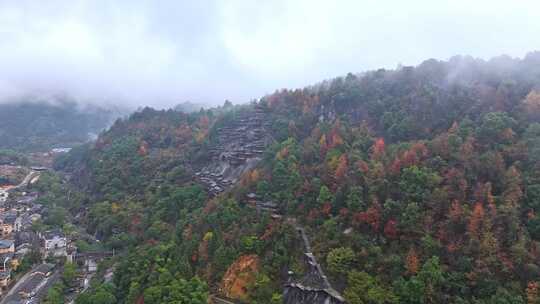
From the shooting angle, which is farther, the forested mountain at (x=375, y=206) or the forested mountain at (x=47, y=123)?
the forested mountain at (x=47, y=123)

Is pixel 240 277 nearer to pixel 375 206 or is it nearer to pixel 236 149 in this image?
pixel 375 206

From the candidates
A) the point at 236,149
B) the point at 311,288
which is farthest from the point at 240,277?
the point at 236,149

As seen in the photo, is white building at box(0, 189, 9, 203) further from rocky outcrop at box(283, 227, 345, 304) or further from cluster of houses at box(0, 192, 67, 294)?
rocky outcrop at box(283, 227, 345, 304)

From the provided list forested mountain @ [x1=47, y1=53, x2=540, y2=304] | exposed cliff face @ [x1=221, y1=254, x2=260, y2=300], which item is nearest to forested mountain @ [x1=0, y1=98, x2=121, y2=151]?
forested mountain @ [x1=47, y1=53, x2=540, y2=304]

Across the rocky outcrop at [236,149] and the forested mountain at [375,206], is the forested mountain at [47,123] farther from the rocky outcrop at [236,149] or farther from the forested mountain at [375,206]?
the forested mountain at [375,206]

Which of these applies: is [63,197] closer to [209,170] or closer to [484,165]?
[209,170]

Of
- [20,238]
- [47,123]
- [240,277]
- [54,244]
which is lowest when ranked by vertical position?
Result: [54,244]

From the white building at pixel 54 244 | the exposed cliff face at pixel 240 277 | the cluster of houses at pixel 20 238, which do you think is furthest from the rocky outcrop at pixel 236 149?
the cluster of houses at pixel 20 238
